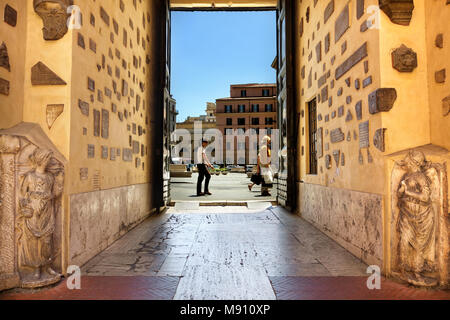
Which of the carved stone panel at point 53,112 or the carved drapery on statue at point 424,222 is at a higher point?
the carved stone panel at point 53,112

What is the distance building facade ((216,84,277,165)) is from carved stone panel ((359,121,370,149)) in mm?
44645

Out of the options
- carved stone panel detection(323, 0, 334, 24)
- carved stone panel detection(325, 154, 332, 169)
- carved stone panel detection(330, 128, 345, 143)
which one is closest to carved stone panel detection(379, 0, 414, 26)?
carved stone panel detection(330, 128, 345, 143)

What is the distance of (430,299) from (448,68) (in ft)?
5.75

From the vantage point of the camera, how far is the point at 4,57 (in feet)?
8.34

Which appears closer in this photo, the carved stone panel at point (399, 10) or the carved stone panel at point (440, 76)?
the carved stone panel at point (440, 76)

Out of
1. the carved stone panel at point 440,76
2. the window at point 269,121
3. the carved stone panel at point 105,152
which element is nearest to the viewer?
the carved stone panel at point 440,76

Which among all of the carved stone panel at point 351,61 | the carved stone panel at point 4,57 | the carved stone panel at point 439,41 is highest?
the carved stone panel at point 351,61

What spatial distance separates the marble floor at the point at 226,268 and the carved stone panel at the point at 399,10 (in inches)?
86.1

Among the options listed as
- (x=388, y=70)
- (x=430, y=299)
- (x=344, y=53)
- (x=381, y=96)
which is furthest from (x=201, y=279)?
(x=344, y=53)

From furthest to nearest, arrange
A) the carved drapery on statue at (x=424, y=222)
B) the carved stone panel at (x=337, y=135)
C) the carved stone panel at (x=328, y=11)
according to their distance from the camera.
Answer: the carved stone panel at (x=328, y=11) < the carved stone panel at (x=337, y=135) < the carved drapery on statue at (x=424, y=222)

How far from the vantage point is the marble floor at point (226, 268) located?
7.57 ft

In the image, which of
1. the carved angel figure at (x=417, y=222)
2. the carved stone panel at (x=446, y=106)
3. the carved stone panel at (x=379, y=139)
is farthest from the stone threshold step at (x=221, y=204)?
the carved stone panel at (x=446, y=106)

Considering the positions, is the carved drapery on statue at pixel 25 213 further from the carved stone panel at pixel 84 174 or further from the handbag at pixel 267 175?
the handbag at pixel 267 175
